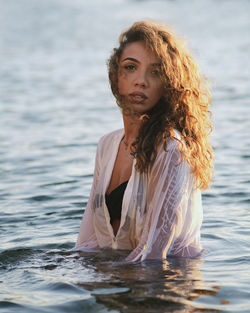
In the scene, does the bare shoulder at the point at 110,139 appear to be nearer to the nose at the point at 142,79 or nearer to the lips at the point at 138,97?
the lips at the point at 138,97

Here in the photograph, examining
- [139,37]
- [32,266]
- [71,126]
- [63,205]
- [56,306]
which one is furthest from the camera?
[71,126]

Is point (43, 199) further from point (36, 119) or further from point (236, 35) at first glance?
point (236, 35)

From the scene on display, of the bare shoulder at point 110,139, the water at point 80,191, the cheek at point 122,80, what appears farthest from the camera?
the bare shoulder at point 110,139

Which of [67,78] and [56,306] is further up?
[67,78]

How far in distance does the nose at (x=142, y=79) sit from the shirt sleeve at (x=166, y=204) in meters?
0.47

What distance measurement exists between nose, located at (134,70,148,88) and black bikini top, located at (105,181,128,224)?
71 centimetres

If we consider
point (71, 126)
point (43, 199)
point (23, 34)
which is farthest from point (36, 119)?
point (23, 34)

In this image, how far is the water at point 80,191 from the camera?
4691 mm

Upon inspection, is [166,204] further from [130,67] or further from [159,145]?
[130,67]

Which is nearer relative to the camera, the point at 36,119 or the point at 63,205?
the point at 63,205

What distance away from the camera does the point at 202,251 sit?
5.52 metres

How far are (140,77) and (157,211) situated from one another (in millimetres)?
920

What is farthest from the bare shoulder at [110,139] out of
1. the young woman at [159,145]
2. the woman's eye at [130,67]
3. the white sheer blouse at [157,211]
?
the woman's eye at [130,67]

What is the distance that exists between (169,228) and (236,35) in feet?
71.7
